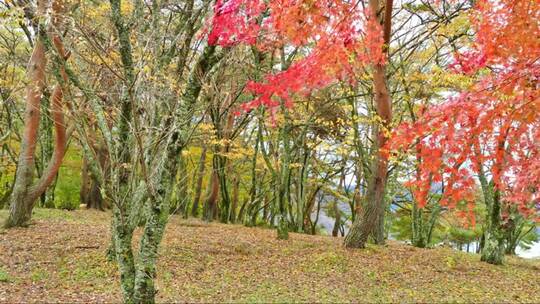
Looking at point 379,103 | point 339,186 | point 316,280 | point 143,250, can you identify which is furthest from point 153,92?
point 339,186

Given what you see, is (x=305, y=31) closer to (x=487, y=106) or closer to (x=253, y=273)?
(x=487, y=106)

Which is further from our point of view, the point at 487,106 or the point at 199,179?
the point at 199,179

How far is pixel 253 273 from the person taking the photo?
830 cm

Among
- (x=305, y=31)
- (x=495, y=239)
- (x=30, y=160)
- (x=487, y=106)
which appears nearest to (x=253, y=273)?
(x=305, y=31)

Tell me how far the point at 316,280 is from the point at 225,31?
4.83 metres

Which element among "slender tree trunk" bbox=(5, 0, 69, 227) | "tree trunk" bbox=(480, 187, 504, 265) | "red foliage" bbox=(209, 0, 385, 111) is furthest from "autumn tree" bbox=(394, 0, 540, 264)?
"slender tree trunk" bbox=(5, 0, 69, 227)

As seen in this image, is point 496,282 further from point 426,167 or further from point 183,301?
point 183,301

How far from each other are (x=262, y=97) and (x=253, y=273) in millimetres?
3589

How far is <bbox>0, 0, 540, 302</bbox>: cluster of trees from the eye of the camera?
482 centimetres

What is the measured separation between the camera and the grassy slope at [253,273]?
22.5 ft

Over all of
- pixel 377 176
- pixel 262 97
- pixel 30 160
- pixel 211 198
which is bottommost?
pixel 211 198

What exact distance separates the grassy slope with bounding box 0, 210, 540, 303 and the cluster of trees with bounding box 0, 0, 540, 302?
910 mm

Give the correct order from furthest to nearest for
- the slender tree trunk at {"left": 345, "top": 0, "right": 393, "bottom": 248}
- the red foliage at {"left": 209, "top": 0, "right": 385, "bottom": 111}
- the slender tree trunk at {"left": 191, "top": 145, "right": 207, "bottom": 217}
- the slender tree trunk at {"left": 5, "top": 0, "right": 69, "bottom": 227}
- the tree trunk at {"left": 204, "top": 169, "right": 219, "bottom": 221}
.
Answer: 1. the slender tree trunk at {"left": 191, "top": 145, "right": 207, "bottom": 217}
2. the tree trunk at {"left": 204, "top": 169, "right": 219, "bottom": 221}
3. the slender tree trunk at {"left": 5, "top": 0, "right": 69, "bottom": 227}
4. the slender tree trunk at {"left": 345, "top": 0, "right": 393, "bottom": 248}
5. the red foliage at {"left": 209, "top": 0, "right": 385, "bottom": 111}

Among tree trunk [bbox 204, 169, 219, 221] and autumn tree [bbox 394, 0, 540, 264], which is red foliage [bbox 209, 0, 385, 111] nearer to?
autumn tree [bbox 394, 0, 540, 264]
